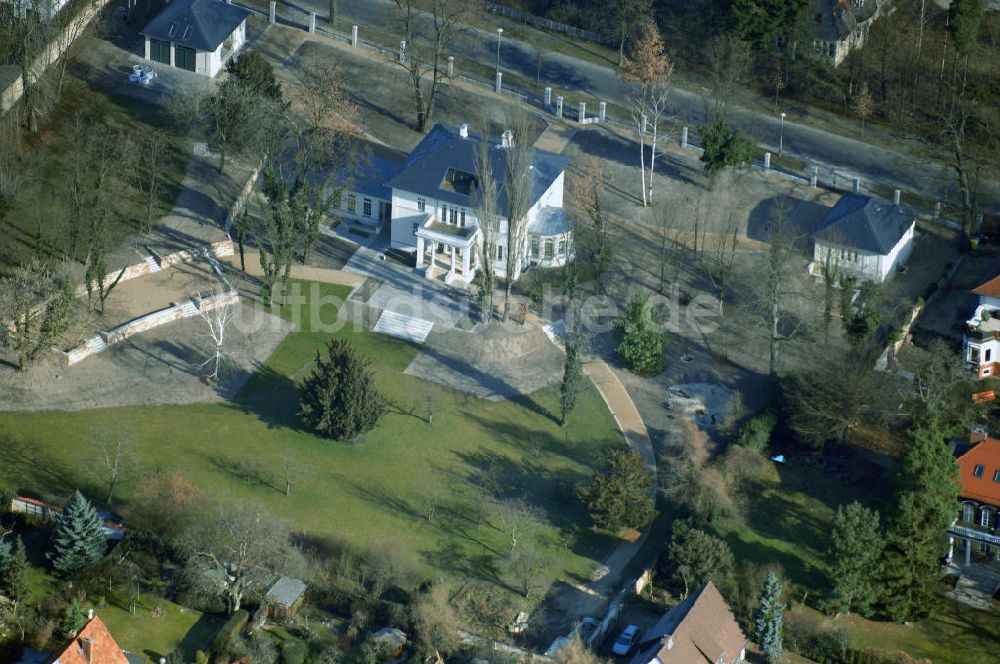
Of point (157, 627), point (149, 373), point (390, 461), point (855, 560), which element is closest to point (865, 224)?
point (855, 560)

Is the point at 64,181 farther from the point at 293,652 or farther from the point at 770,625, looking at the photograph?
the point at 770,625

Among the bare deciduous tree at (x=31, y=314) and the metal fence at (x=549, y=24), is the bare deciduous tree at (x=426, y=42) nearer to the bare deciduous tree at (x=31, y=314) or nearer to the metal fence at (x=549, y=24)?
the metal fence at (x=549, y=24)

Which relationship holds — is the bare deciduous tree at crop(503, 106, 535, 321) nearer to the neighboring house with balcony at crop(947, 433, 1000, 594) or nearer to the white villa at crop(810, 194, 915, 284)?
the white villa at crop(810, 194, 915, 284)

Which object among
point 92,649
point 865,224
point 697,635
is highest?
point 865,224

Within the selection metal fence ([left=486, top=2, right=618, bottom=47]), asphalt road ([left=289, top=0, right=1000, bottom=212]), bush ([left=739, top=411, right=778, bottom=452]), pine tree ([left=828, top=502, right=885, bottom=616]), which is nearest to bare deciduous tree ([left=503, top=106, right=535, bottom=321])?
bush ([left=739, top=411, right=778, bottom=452])

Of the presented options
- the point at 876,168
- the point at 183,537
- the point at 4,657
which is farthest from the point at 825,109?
the point at 4,657
